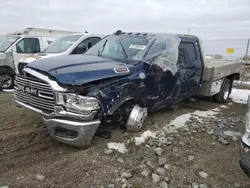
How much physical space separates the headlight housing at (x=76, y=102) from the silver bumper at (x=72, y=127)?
0.26 feet

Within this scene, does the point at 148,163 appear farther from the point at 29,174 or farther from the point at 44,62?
the point at 44,62

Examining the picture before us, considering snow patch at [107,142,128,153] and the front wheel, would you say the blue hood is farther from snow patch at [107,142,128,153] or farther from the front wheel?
snow patch at [107,142,128,153]

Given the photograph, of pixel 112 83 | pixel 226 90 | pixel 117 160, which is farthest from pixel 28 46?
pixel 226 90

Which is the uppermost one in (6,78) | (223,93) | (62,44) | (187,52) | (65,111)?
(62,44)

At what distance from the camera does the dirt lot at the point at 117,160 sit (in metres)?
2.97

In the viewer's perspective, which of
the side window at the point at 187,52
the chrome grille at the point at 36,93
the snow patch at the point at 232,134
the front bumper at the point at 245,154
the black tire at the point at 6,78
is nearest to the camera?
the front bumper at the point at 245,154

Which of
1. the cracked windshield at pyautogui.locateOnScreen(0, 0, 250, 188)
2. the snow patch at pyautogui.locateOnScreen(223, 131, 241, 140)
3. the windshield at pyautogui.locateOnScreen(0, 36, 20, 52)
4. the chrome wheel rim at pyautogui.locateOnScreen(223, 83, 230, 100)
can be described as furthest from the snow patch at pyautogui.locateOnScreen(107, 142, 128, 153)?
the windshield at pyautogui.locateOnScreen(0, 36, 20, 52)

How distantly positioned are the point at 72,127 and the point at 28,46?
6879mm

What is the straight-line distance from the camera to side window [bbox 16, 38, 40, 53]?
8.82 meters

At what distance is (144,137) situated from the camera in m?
4.17

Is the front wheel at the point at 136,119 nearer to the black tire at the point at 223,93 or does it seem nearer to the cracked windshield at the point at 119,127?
the cracked windshield at the point at 119,127

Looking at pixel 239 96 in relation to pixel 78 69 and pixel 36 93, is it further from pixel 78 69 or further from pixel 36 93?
pixel 36 93

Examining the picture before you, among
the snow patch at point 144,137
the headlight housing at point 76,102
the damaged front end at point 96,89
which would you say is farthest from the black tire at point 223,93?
the headlight housing at point 76,102

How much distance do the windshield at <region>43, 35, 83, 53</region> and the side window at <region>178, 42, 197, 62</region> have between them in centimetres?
405
